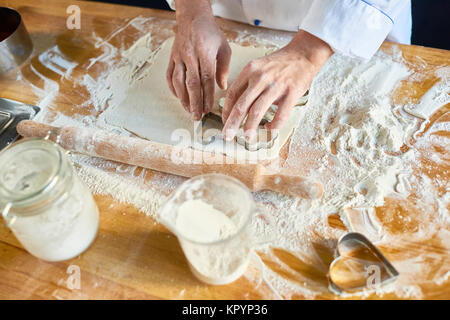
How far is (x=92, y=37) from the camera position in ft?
4.12

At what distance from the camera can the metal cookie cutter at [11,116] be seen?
0.95 metres

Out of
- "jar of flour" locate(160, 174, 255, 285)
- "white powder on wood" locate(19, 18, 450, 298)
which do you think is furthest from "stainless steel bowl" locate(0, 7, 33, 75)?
"jar of flour" locate(160, 174, 255, 285)

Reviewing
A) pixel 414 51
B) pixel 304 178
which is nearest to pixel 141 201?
pixel 304 178

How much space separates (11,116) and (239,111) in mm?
674

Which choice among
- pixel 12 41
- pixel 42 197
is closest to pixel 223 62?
pixel 42 197

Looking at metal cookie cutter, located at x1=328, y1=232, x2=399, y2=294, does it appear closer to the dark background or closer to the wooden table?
the wooden table

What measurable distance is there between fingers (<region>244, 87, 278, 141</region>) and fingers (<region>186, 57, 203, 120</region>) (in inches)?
6.1

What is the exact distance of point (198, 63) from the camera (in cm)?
97

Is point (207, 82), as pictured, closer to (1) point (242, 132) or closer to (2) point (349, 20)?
(1) point (242, 132)

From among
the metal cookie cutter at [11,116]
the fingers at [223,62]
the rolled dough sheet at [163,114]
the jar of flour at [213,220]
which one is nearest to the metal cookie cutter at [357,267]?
the jar of flour at [213,220]

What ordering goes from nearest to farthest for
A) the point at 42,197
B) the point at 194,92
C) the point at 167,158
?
1. the point at 42,197
2. the point at 167,158
3. the point at 194,92

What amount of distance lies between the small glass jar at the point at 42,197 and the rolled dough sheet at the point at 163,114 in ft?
1.10

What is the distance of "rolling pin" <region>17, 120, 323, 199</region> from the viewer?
775mm
